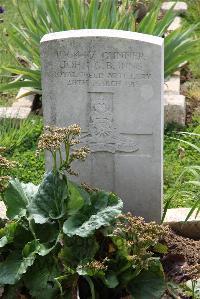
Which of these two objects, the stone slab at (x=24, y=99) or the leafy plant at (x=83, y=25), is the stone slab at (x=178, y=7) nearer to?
the leafy plant at (x=83, y=25)

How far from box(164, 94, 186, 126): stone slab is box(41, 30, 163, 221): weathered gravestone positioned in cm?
172

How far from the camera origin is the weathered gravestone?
4.08 metres

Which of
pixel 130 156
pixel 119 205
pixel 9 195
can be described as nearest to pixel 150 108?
pixel 130 156

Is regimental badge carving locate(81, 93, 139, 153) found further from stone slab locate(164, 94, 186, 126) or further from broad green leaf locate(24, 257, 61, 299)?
stone slab locate(164, 94, 186, 126)

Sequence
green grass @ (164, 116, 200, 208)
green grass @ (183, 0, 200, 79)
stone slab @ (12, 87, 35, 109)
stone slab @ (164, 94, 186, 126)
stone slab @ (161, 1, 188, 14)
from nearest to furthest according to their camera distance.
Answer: green grass @ (164, 116, 200, 208), stone slab @ (164, 94, 186, 126), stone slab @ (12, 87, 35, 109), green grass @ (183, 0, 200, 79), stone slab @ (161, 1, 188, 14)

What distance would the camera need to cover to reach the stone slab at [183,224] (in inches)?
175

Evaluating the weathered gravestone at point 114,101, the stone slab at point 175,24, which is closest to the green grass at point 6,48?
the stone slab at point 175,24

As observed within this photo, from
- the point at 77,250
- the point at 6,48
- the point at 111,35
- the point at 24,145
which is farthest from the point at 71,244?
the point at 6,48

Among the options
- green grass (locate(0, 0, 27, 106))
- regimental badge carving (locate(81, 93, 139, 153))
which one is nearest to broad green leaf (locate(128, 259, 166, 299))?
regimental badge carving (locate(81, 93, 139, 153))

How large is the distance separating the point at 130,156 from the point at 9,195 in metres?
0.75

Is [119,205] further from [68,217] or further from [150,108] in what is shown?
[150,108]

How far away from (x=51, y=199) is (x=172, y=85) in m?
2.81

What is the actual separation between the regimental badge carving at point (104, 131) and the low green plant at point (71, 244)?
1.23ft

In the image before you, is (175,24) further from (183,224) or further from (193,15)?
(183,224)
